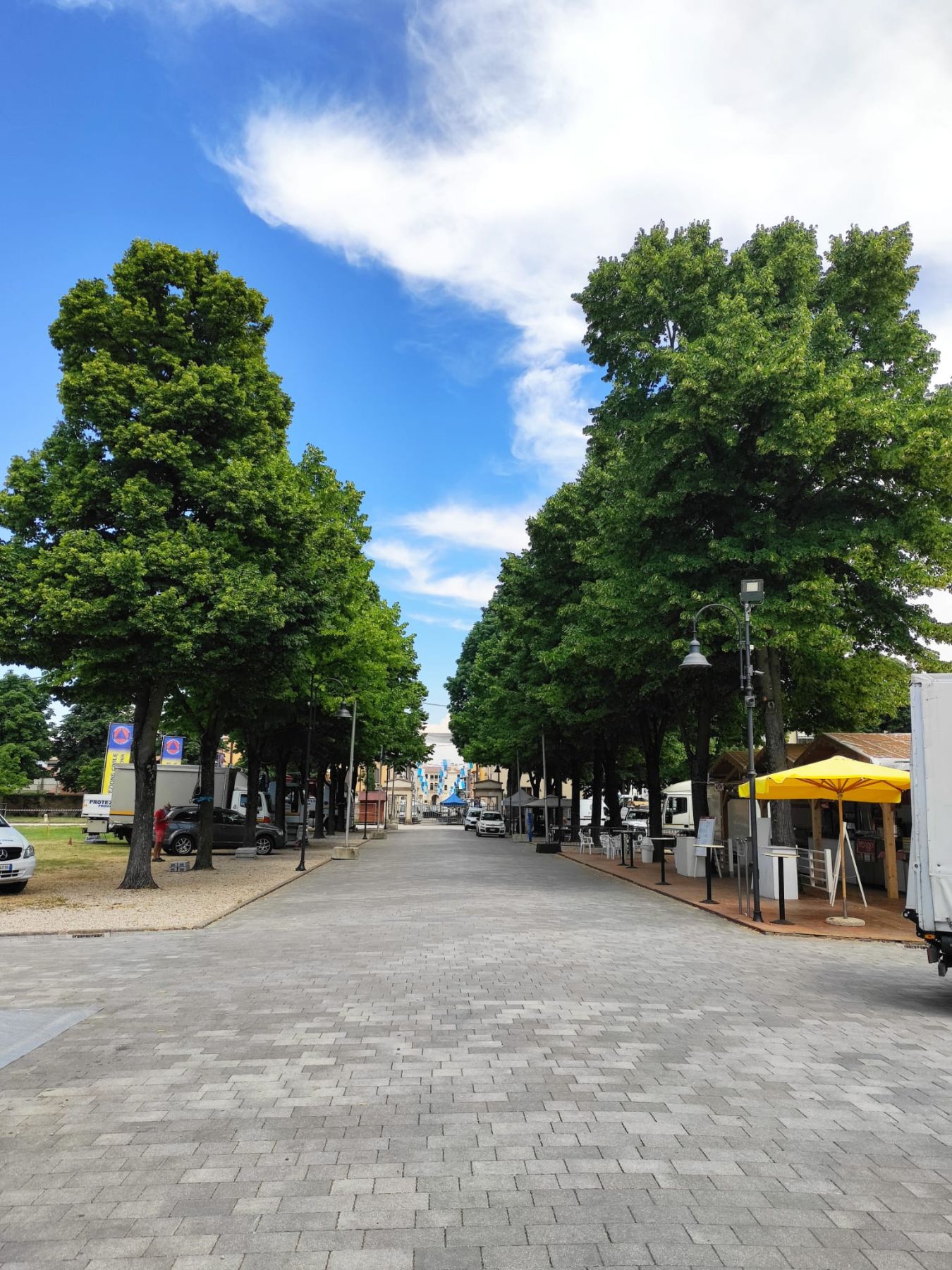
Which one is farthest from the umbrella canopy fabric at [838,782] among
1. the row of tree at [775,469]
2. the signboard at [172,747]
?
the signboard at [172,747]

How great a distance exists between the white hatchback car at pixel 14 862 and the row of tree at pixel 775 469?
13851 mm

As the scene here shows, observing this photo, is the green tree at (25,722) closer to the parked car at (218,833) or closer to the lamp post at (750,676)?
the parked car at (218,833)

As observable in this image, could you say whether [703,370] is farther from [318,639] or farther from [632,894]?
[318,639]

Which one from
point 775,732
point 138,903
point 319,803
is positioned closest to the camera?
point 138,903

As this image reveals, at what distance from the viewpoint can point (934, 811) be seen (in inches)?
359

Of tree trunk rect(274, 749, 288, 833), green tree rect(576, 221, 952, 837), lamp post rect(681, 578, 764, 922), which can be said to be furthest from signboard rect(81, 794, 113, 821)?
lamp post rect(681, 578, 764, 922)

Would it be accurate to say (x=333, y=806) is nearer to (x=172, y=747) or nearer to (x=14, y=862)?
(x=172, y=747)

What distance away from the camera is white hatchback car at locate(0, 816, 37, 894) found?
59.1ft

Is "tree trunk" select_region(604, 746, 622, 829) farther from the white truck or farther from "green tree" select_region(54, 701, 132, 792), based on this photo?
"green tree" select_region(54, 701, 132, 792)

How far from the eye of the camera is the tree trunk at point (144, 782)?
18938 millimetres

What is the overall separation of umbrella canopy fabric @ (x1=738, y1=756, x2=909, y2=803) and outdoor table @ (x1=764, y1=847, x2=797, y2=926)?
102 cm

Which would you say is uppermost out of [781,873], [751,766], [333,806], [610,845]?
[751,766]

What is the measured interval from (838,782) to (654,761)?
15.9m

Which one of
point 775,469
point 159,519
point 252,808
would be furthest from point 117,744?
point 775,469
